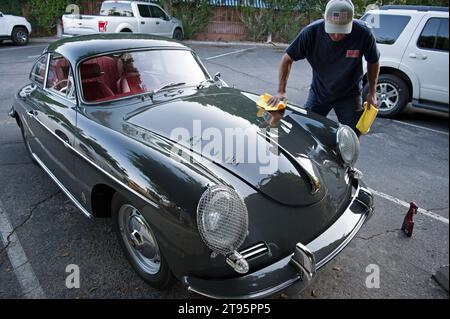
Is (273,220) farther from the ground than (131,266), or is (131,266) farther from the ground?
(273,220)

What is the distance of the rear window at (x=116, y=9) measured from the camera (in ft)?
40.1

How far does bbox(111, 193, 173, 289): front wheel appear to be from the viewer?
2227mm

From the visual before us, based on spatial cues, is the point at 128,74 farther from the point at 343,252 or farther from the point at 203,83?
the point at 343,252

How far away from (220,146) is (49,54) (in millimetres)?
2364

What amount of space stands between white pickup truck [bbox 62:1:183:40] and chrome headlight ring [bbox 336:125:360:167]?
34.6 ft

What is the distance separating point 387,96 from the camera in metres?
6.20

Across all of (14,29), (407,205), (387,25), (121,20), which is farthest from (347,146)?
(14,29)

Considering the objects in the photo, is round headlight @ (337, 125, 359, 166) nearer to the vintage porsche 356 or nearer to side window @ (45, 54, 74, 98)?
the vintage porsche 356

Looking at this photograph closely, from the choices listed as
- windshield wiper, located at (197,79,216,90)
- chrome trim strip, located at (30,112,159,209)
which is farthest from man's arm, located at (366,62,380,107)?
chrome trim strip, located at (30,112,159,209)

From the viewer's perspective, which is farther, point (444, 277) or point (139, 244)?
point (139, 244)

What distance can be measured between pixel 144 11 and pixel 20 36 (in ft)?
15.2
